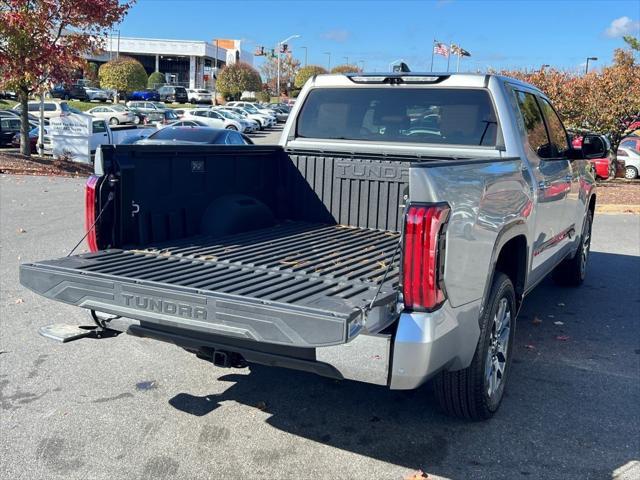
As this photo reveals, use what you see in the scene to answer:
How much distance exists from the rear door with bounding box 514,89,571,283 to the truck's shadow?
30.8 inches

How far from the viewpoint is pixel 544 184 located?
16.2 feet

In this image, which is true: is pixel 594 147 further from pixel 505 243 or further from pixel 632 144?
pixel 632 144

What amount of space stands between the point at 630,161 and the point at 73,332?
22.4m

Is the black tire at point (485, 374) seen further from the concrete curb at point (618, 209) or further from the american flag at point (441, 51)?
the american flag at point (441, 51)

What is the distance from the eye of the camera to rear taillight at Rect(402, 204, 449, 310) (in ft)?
9.87

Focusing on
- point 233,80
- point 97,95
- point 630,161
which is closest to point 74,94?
point 97,95

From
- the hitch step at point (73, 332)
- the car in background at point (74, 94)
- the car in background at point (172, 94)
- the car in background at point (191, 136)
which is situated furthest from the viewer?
the car in background at point (172, 94)

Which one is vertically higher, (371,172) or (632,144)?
Answer: (632,144)

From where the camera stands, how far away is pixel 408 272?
120 inches

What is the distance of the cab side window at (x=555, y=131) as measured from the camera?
5593 millimetres

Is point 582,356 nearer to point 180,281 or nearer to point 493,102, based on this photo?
point 493,102

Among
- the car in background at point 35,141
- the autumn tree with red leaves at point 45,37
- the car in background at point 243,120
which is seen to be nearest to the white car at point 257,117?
the car in background at point 243,120

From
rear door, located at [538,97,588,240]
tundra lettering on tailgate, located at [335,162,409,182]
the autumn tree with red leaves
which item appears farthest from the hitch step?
the autumn tree with red leaves

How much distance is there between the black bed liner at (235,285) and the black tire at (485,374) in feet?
2.09
